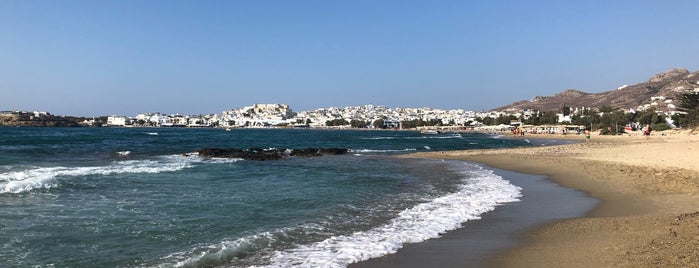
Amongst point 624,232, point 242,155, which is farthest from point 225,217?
point 242,155

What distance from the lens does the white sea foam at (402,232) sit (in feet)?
23.0

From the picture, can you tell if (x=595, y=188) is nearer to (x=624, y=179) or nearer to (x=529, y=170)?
(x=624, y=179)

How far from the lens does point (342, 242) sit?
798 centimetres

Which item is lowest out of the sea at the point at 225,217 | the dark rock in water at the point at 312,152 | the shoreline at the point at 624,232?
the dark rock in water at the point at 312,152

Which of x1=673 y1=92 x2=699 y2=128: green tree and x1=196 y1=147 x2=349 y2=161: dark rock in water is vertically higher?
x1=673 y1=92 x2=699 y2=128: green tree

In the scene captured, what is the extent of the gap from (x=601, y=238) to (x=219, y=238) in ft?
21.7

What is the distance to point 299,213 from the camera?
10.9m

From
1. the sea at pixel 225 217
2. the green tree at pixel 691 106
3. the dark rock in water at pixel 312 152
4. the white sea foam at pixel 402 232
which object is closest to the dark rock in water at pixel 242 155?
the dark rock in water at pixel 312 152

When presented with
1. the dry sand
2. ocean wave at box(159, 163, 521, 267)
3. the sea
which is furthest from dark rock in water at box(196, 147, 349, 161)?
ocean wave at box(159, 163, 521, 267)

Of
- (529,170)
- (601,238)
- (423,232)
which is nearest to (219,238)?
(423,232)

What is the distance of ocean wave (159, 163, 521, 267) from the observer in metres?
6.91

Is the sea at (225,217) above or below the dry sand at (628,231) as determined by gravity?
below

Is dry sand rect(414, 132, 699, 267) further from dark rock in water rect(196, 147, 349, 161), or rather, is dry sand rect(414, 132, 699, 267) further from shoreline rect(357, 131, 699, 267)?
dark rock in water rect(196, 147, 349, 161)

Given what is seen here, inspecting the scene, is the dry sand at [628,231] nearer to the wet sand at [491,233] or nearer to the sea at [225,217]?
the wet sand at [491,233]
